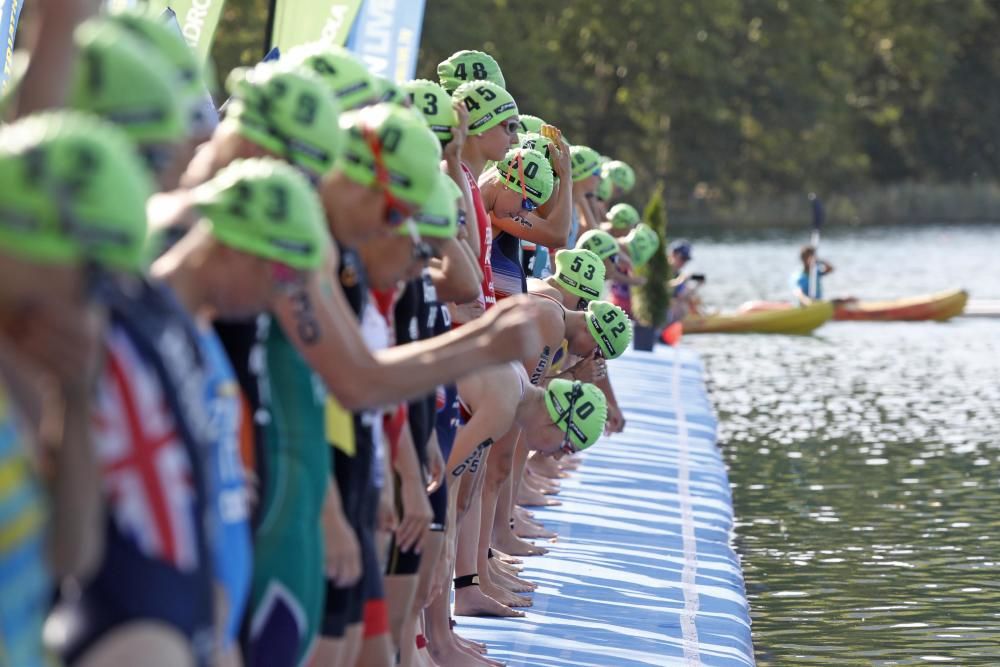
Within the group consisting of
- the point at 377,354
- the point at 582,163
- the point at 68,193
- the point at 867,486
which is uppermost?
the point at 68,193

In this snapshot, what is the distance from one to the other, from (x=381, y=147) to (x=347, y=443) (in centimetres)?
74

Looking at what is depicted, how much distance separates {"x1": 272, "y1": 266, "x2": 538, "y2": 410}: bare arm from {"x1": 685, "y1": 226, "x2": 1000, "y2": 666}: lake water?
4.52 m

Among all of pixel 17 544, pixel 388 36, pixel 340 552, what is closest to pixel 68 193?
pixel 17 544

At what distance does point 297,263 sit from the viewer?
3.81m

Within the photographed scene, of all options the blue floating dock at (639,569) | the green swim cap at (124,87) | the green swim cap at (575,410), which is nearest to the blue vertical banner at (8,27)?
the green swim cap at (575,410)

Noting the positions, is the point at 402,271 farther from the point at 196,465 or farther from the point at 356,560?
the point at 196,465

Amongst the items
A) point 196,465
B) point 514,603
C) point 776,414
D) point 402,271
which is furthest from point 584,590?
point 776,414

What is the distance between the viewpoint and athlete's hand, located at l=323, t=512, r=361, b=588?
4500 mm

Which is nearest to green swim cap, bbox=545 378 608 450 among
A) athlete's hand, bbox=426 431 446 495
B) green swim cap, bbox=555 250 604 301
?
green swim cap, bbox=555 250 604 301

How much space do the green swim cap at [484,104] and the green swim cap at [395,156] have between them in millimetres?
3148

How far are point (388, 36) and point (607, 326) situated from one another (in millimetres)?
3098

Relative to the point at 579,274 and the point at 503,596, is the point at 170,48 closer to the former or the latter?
the point at 503,596

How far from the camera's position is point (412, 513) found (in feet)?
18.1

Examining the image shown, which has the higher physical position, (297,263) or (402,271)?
(297,263)
